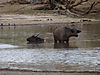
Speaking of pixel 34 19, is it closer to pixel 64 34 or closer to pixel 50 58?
pixel 64 34

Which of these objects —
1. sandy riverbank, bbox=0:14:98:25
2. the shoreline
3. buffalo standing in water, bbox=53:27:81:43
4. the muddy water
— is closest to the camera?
the muddy water

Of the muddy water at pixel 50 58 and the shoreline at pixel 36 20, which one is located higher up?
the muddy water at pixel 50 58

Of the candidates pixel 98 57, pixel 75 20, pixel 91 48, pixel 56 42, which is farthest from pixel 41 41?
pixel 75 20

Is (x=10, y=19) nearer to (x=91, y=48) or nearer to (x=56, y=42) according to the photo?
(x=56, y=42)

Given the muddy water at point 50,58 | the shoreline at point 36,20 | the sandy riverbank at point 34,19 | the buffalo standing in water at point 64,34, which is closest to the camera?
the muddy water at point 50,58

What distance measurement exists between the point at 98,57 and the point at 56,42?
5.26 meters

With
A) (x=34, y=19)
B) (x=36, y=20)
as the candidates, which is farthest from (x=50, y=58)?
(x=34, y=19)

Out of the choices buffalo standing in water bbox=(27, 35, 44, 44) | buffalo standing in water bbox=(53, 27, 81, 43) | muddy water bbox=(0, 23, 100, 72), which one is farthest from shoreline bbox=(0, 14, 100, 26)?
muddy water bbox=(0, 23, 100, 72)

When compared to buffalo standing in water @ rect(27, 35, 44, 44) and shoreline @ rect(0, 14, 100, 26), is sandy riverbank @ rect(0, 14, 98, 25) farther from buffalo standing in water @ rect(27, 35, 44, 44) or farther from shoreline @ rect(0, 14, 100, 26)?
buffalo standing in water @ rect(27, 35, 44, 44)

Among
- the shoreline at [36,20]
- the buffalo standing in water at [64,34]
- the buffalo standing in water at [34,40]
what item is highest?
the buffalo standing in water at [64,34]

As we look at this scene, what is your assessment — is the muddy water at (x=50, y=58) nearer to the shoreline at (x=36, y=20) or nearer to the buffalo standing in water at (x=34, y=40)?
the buffalo standing in water at (x=34, y=40)

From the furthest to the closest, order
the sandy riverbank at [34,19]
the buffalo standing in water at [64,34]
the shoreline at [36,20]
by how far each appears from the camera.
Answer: the sandy riverbank at [34,19] → the shoreline at [36,20] → the buffalo standing in water at [64,34]

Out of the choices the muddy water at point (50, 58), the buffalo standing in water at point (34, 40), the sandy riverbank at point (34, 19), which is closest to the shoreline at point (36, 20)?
the sandy riverbank at point (34, 19)

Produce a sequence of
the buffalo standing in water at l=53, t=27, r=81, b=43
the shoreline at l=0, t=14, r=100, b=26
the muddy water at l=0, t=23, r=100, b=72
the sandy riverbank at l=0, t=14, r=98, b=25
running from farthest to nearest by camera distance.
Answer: the sandy riverbank at l=0, t=14, r=98, b=25 < the shoreline at l=0, t=14, r=100, b=26 < the buffalo standing in water at l=53, t=27, r=81, b=43 < the muddy water at l=0, t=23, r=100, b=72
